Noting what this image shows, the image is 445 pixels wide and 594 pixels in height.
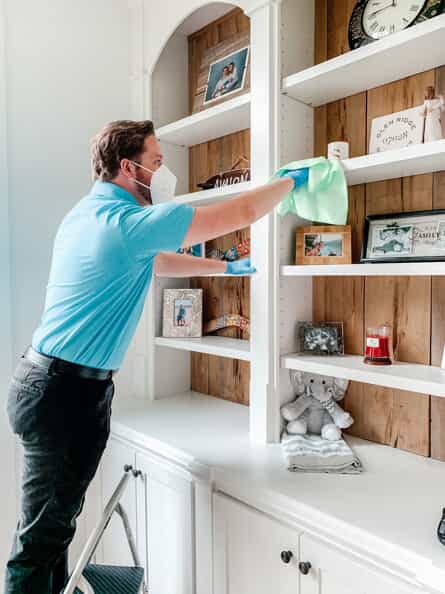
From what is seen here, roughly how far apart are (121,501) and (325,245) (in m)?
1.22

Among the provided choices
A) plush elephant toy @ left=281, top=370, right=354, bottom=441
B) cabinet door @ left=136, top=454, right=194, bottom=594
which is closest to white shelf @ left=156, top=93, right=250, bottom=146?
plush elephant toy @ left=281, top=370, right=354, bottom=441

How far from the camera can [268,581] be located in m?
1.33

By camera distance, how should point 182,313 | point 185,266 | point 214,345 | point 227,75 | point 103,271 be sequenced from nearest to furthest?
point 103,271 < point 185,266 < point 214,345 < point 227,75 < point 182,313

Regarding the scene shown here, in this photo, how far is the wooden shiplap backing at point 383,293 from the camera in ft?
5.04

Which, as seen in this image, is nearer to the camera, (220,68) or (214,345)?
(214,345)

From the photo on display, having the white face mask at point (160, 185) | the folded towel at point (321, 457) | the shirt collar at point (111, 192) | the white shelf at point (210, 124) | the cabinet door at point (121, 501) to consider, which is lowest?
the cabinet door at point (121, 501)

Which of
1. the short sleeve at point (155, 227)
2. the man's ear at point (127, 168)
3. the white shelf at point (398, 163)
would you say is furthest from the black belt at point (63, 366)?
the white shelf at point (398, 163)

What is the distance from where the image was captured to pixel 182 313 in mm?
2189

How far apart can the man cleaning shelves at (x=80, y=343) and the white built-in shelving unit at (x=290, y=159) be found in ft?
1.00

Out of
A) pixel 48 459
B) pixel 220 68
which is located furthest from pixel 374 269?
pixel 220 68

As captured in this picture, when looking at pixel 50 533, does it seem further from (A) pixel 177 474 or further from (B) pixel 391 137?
(B) pixel 391 137

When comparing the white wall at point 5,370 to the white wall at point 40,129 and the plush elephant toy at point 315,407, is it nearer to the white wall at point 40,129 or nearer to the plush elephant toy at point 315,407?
the white wall at point 40,129

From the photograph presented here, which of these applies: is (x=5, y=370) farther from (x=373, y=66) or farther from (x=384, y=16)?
(x=384, y=16)

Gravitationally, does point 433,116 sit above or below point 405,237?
above
